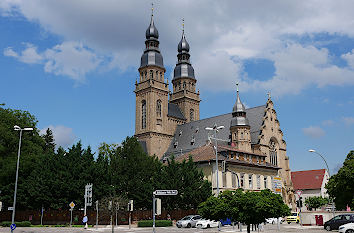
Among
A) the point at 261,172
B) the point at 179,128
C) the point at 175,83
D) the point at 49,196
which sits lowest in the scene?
the point at 49,196

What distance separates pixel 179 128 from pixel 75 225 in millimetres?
51752

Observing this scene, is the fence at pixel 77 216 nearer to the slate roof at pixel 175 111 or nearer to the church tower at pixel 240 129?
the church tower at pixel 240 129

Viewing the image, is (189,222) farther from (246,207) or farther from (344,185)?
(246,207)

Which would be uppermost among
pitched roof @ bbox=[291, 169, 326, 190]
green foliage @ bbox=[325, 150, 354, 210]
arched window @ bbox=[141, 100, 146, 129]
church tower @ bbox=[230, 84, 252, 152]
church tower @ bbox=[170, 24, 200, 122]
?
church tower @ bbox=[170, 24, 200, 122]

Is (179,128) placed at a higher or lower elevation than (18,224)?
higher

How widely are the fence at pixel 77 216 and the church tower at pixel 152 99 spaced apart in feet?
128

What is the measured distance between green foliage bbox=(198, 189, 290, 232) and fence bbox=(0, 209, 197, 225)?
27.8m

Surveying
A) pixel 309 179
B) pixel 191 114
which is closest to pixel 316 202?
pixel 309 179

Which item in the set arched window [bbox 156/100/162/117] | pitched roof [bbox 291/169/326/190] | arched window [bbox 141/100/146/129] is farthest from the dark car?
pitched roof [bbox 291/169/326/190]

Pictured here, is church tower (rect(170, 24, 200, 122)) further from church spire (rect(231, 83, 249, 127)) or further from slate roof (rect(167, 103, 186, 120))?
church spire (rect(231, 83, 249, 127))

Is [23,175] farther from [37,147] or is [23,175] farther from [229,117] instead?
[229,117]

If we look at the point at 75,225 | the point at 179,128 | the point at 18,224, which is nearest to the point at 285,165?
the point at 179,128

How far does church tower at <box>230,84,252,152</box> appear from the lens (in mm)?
72062

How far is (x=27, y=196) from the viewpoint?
4784 centimetres
